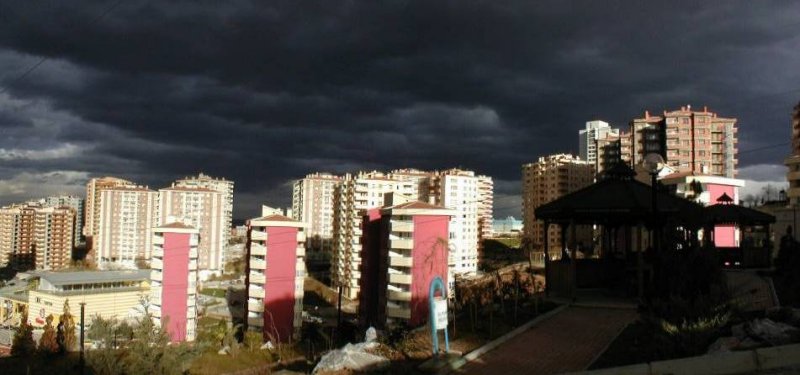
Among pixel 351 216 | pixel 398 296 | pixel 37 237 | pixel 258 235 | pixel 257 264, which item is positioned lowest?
pixel 398 296

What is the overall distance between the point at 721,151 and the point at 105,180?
12578 cm

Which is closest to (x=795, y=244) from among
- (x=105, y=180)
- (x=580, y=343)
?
(x=580, y=343)

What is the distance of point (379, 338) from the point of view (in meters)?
12.9

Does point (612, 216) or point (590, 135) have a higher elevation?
point (590, 135)

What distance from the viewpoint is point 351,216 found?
3322 inches

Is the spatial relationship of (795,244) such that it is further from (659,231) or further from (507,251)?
(507,251)

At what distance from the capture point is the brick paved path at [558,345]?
10211 millimetres

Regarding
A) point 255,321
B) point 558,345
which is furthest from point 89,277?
point 558,345

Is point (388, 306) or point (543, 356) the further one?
point (388, 306)

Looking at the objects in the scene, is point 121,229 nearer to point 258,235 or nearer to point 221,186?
point 221,186

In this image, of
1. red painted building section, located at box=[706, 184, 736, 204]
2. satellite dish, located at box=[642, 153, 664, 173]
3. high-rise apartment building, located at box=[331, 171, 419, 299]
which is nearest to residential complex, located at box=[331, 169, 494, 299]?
high-rise apartment building, located at box=[331, 171, 419, 299]

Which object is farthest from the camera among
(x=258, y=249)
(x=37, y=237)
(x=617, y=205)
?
(x=37, y=237)

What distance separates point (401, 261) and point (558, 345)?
33006 millimetres

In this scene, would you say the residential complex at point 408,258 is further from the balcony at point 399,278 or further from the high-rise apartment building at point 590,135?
the high-rise apartment building at point 590,135
